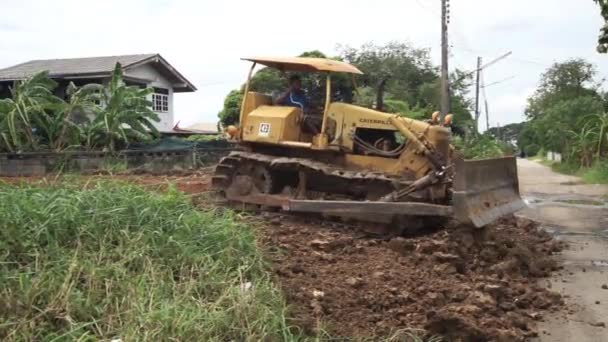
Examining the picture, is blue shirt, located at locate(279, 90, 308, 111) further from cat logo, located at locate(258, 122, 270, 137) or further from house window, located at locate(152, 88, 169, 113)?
house window, located at locate(152, 88, 169, 113)

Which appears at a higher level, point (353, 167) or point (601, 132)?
point (601, 132)

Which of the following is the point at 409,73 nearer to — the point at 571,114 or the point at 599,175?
the point at 571,114

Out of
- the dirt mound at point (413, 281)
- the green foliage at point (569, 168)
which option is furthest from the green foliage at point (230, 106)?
the dirt mound at point (413, 281)

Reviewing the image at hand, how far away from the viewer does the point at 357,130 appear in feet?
34.4

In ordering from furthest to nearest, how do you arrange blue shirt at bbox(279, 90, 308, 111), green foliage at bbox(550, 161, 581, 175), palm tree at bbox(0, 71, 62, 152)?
1. green foliage at bbox(550, 161, 581, 175)
2. palm tree at bbox(0, 71, 62, 152)
3. blue shirt at bbox(279, 90, 308, 111)

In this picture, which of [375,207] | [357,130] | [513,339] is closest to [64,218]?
[513,339]

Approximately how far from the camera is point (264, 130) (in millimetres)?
10969

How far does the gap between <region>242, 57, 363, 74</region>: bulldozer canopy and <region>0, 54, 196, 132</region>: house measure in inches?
863

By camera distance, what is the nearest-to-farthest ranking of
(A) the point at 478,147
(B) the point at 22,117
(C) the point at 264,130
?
1. (C) the point at 264,130
2. (B) the point at 22,117
3. (A) the point at 478,147

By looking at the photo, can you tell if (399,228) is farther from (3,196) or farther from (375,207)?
(3,196)

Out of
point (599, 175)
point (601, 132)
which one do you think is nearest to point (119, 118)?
point (599, 175)

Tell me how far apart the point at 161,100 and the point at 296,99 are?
27.3 m

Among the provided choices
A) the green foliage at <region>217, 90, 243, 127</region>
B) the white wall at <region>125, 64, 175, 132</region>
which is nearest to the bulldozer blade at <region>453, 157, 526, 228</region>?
the white wall at <region>125, 64, 175, 132</region>

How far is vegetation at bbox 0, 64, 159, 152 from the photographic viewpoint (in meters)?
20.8
